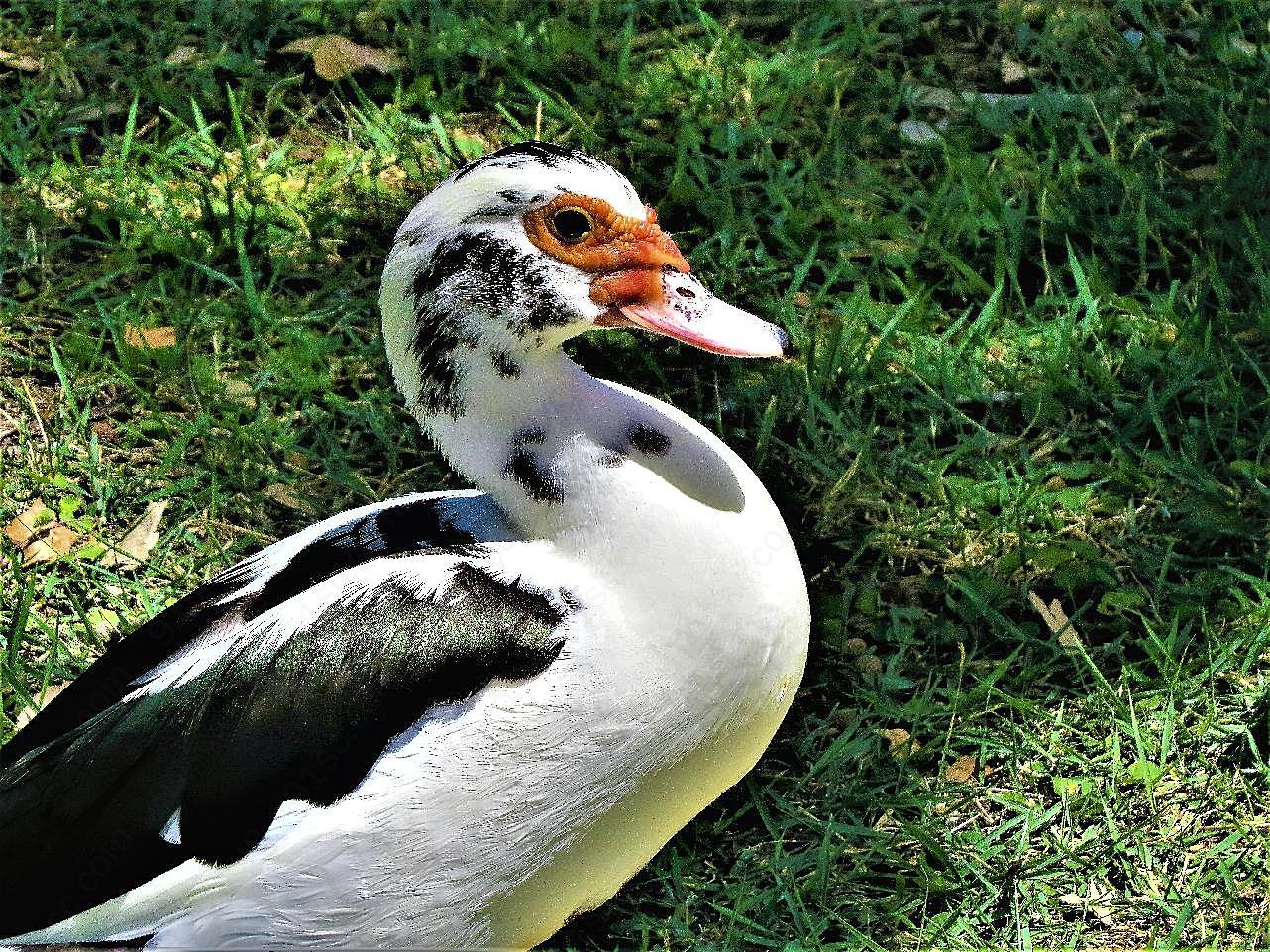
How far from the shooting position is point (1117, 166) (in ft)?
14.2

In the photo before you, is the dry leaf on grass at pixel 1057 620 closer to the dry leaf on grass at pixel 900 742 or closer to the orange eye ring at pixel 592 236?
the dry leaf on grass at pixel 900 742

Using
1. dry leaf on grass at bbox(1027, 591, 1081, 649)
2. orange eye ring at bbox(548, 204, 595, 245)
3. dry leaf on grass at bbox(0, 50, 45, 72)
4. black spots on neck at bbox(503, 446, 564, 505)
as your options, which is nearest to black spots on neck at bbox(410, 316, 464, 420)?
black spots on neck at bbox(503, 446, 564, 505)

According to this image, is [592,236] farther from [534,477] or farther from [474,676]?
→ [474,676]

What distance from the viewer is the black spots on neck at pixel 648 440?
2590mm

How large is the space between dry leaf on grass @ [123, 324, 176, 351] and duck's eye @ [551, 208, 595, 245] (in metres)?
1.86

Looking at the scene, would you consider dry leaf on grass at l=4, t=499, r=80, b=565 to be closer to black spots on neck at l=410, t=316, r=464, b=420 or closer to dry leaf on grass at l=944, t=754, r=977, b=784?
black spots on neck at l=410, t=316, r=464, b=420

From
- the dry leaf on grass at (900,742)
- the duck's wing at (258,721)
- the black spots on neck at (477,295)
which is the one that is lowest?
the dry leaf on grass at (900,742)

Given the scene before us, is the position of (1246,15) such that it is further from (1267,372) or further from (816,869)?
(816,869)

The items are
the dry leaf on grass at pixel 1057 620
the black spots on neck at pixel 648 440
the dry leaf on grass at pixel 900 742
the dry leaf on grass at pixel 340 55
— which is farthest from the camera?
the dry leaf on grass at pixel 340 55

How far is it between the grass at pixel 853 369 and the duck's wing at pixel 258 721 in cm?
75

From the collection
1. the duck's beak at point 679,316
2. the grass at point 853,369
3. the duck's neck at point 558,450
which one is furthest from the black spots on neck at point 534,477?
the grass at point 853,369

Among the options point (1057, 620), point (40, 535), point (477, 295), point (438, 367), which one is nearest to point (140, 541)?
point (40, 535)

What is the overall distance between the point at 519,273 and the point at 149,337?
191cm

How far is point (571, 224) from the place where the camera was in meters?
2.49
